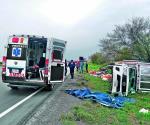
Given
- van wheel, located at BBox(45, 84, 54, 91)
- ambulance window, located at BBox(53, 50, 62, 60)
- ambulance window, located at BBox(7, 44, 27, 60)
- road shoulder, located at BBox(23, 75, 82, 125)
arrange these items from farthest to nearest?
1. van wheel, located at BBox(45, 84, 54, 91)
2. ambulance window, located at BBox(53, 50, 62, 60)
3. ambulance window, located at BBox(7, 44, 27, 60)
4. road shoulder, located at BBox(23, 75, 82, 125)

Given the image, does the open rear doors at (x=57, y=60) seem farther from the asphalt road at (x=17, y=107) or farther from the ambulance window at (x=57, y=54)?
the asphalt road at (x=17, y=107)

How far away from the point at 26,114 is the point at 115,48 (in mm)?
35840

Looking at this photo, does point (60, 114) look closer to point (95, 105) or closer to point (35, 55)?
point (95, 105)

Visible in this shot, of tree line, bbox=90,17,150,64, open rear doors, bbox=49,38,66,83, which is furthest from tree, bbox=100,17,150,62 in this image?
open rear doors, bbox=49,38,66,83

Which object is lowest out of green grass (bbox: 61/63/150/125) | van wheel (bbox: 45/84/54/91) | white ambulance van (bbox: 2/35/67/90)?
green grass (bbox: 61/63/150/125)

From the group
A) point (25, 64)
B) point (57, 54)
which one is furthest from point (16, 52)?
point (57, 54)

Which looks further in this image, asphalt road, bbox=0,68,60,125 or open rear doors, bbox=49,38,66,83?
open rear doors, bbox=49,38,66,83

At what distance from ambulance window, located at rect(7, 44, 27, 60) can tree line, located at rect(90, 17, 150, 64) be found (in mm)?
25279

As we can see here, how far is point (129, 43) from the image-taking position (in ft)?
156

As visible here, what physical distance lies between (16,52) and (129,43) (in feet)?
91.0

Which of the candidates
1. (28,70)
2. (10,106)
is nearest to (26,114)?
(10,106)

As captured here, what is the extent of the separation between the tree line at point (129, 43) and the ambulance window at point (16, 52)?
995 inches

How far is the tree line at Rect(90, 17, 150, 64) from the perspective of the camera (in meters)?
45.8

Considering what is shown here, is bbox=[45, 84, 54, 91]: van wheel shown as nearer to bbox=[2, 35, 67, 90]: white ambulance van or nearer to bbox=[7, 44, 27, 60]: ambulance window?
bbox=[2, 35, 67, 90]: white ambulance van
